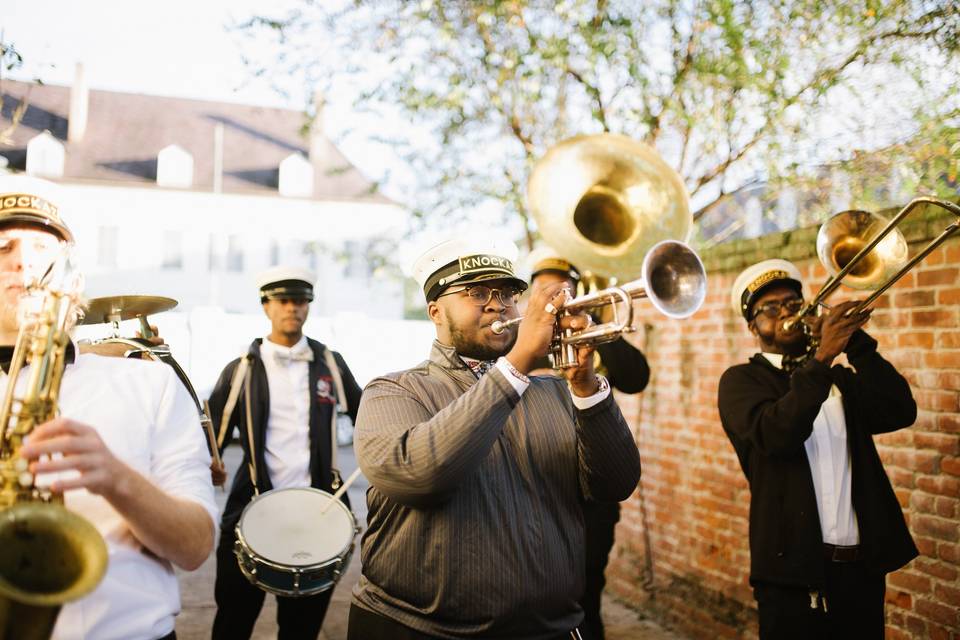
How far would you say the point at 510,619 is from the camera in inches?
92.3

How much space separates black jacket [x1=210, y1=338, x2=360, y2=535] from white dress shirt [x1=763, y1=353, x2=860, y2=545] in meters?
2.62

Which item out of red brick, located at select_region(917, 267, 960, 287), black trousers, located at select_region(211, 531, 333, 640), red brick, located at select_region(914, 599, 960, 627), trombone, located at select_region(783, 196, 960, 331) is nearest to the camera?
trombone, located at select_region(783, 196, 960, 331)

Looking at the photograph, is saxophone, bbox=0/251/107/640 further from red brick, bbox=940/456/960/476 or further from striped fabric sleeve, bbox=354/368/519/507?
red brick, bbox=940/456/960/476

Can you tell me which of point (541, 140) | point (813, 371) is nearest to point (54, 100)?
point (541, 140)

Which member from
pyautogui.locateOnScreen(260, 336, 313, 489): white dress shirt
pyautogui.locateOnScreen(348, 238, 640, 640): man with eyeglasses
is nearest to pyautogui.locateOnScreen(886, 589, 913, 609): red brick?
pyautogui.locateOnScreen(348, 238, 640, 640): man with eyeglasses

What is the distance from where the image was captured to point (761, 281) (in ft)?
12.9

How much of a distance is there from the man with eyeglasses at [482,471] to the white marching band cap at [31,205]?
1.06 m

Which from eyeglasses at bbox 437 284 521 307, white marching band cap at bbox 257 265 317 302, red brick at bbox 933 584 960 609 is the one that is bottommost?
red brick at bbox 933 584 960 609

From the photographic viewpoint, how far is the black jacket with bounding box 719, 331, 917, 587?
3236 mm

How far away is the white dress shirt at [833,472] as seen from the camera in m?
3.30

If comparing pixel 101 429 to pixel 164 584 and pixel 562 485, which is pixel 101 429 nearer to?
pixel 164 584

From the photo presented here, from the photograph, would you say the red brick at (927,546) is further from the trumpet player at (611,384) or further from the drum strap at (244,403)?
the drum strap at (244,403)

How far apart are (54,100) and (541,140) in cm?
3137

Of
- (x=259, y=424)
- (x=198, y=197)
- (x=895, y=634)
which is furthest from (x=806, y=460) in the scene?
(x=198, y=197)
